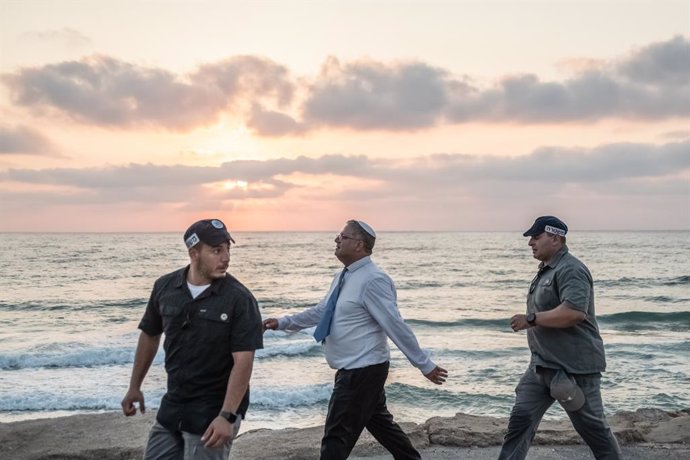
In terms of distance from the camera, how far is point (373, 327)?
467 cm

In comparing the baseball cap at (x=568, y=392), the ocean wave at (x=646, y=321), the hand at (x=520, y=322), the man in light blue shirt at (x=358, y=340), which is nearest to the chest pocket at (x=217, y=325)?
the man in light blue shirt at (x=358, y=340)

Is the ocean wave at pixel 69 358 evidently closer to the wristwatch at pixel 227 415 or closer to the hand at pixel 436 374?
the hand at pixel 436 374

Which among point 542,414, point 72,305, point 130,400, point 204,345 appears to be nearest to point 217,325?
point 204,345

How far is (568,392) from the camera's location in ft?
14.8

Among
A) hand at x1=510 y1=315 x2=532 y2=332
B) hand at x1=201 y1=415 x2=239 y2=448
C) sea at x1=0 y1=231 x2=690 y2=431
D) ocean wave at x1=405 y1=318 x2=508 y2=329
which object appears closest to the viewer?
hand at x1=201 y1=415 x2=239 y2=448

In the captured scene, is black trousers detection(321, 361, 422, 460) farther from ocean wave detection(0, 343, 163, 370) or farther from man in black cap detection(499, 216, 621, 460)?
ocean wave detection(0, 343, 163, 370)

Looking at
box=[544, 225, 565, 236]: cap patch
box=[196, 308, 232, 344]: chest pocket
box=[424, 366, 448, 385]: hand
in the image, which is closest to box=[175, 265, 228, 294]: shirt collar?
box=[196, 308, 232, 344]: chest pocket

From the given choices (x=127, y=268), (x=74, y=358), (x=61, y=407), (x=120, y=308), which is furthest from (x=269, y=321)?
(x=127, y=268)

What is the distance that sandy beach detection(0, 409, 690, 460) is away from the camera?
6.20m

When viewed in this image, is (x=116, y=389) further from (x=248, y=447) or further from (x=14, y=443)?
(x=248, y=447)

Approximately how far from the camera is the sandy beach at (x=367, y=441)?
6203 mm

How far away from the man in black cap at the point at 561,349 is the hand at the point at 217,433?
7.00 ft

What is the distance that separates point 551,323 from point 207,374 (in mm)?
2344

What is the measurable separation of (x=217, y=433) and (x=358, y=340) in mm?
1539
